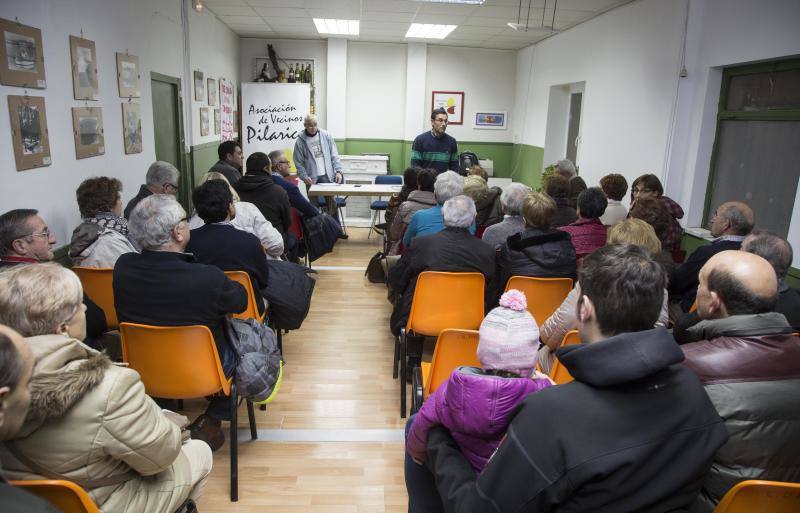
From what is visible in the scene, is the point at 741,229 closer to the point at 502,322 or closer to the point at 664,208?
the point at 664,208

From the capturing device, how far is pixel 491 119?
404 inches

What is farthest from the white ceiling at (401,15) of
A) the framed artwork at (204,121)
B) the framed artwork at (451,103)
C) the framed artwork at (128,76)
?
the framed artwork at (128,76)

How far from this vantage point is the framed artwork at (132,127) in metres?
4.63

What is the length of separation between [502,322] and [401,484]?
1469mm

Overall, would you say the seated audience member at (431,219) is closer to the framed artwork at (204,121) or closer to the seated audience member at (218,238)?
the seated audience member at (218,238)

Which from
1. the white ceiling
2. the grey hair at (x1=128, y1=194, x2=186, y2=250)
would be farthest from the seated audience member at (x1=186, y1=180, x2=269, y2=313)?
the white ceiling

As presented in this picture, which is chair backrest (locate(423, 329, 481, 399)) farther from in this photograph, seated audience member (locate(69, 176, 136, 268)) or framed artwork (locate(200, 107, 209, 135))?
framed artwork (locate(200, 107, 209, 135))

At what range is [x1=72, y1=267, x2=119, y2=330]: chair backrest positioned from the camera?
2.75 metres

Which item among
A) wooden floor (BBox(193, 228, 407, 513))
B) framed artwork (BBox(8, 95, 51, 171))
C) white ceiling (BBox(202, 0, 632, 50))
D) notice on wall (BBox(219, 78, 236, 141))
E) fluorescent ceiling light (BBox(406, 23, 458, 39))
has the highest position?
fluorescent ceiling light (BBox(406, 23, 458, 39))

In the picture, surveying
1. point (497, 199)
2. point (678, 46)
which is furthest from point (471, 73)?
point (497, 199)

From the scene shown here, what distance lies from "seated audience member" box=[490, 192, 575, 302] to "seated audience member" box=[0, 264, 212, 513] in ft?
6.58

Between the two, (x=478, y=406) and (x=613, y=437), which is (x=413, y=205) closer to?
(x=478, y=406)

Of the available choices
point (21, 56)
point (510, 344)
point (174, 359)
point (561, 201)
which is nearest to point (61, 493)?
point (174, 359)

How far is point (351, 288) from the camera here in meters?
5.30
